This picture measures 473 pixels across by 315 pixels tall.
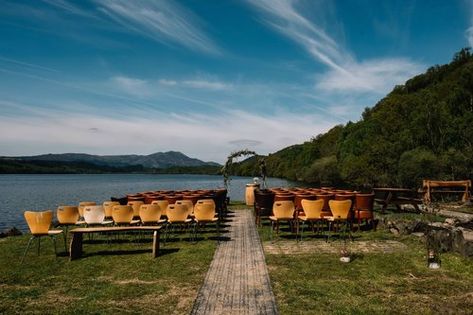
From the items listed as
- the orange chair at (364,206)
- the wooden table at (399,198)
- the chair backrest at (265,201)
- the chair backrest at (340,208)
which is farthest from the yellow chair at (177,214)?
the wooden table at (399,198)

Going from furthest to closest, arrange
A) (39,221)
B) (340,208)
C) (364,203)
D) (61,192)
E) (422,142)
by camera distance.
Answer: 1. (61,192)
2. (422,142)
3. (364,203)
4. (340,208)
5. (39,221)

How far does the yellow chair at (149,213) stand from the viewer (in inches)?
406

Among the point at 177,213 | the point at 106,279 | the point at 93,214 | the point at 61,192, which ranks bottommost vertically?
the point at 61,192

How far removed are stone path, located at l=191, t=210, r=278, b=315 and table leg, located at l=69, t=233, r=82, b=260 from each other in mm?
2931

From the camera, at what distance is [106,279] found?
673cm

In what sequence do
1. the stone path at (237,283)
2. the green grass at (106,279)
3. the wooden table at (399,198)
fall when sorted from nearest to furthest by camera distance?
the stone path at (237,283)
the green grass at (106,279)
the wooden table at (399,198)

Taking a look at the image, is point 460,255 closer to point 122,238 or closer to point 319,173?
point 122,238

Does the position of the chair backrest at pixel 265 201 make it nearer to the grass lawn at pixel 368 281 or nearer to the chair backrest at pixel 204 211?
the chair backrest at pixel 204 211

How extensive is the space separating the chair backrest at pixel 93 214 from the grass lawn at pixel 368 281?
15.1 feet

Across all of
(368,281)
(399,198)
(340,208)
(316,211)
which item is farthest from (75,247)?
(399,198)

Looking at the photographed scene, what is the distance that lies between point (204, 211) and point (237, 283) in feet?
13.7

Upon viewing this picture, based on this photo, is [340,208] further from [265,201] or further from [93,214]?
[93,214]

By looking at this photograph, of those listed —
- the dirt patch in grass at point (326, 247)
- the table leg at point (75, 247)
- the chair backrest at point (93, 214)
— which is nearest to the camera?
the table leg at point (75, 247)

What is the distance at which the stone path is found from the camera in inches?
205
